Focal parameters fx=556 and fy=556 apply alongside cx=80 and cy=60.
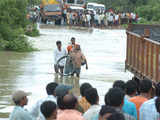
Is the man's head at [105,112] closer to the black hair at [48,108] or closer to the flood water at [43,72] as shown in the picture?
the black hair at [48,108]

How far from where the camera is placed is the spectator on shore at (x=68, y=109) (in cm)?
602

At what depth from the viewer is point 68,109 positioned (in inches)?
243

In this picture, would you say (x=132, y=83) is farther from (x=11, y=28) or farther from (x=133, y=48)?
(x=11, y=28)

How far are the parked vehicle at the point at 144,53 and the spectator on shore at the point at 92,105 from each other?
4986mm

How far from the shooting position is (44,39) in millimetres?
32750

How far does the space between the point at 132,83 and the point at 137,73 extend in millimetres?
6181

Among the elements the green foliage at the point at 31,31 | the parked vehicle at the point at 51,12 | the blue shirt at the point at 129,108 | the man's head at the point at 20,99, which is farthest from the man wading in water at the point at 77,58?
the parked vehicle at the point at 51,12

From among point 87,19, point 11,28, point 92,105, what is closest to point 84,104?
point 92,105

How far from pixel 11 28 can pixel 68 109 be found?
21.1 m

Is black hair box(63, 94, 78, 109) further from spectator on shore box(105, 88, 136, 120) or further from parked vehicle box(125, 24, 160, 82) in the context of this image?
parked vehicle box(125, 24, 160, 82)

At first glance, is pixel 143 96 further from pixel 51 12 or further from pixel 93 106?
pixel 51 12

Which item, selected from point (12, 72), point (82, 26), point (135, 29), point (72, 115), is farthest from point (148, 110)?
point (82, 26)

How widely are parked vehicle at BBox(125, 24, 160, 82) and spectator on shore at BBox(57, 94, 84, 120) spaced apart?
5.44m

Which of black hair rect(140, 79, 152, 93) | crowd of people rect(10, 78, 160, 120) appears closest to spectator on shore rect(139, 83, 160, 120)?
crowd of people rect(10, 78, 160, 120)
